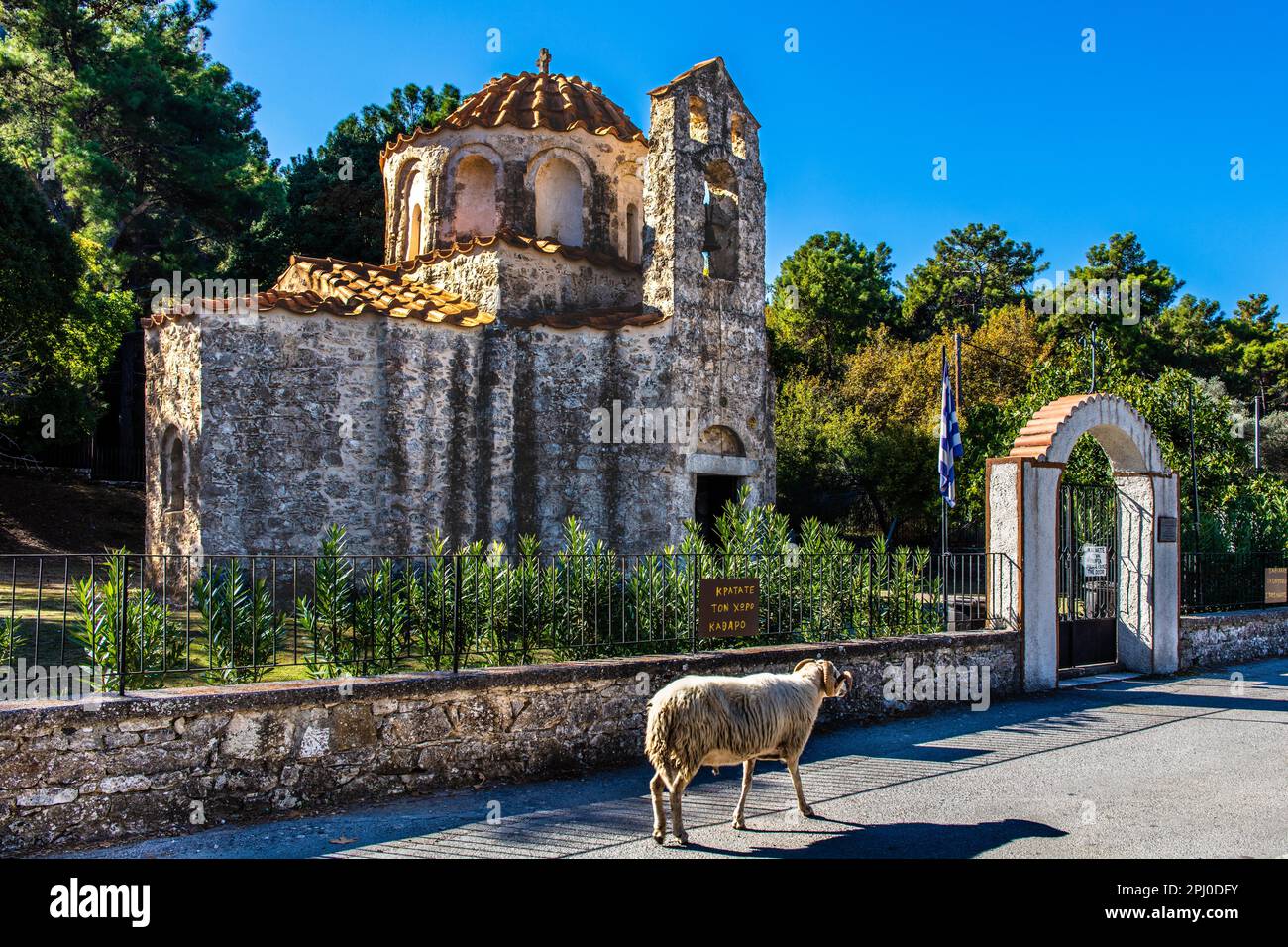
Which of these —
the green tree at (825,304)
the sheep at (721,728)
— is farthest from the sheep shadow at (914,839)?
the green tree at (825,304)

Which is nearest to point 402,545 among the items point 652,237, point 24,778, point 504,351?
point 504,351

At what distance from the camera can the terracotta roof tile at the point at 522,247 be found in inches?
655

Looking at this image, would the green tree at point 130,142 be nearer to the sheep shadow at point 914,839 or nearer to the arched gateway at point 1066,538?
the arched gateway at point 1066,538

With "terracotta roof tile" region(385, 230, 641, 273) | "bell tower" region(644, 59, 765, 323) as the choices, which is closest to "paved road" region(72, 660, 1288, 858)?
"bell tower" region(644, 59, 765, 323)

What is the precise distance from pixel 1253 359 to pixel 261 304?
159 feet

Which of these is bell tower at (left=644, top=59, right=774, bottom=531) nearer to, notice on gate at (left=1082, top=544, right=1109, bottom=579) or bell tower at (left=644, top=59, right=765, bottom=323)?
bell tower at (left=644, top=59, right=765, bottom=323)

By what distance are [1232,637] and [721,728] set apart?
41.1 ft

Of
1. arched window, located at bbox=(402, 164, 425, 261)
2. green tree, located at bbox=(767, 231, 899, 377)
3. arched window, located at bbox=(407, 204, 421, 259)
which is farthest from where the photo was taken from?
green tree, located at bbox=(767, 231, 899, 377)

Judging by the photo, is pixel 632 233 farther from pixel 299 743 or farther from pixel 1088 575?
pixel 299 743

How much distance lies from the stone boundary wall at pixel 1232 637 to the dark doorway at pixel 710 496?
711cm

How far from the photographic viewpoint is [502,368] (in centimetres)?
1580

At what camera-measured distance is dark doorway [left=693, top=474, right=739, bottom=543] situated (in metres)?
17.2

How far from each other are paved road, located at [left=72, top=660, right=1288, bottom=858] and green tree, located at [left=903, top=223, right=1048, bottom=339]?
1472 inches

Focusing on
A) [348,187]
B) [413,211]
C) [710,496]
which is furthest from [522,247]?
[348,187]
